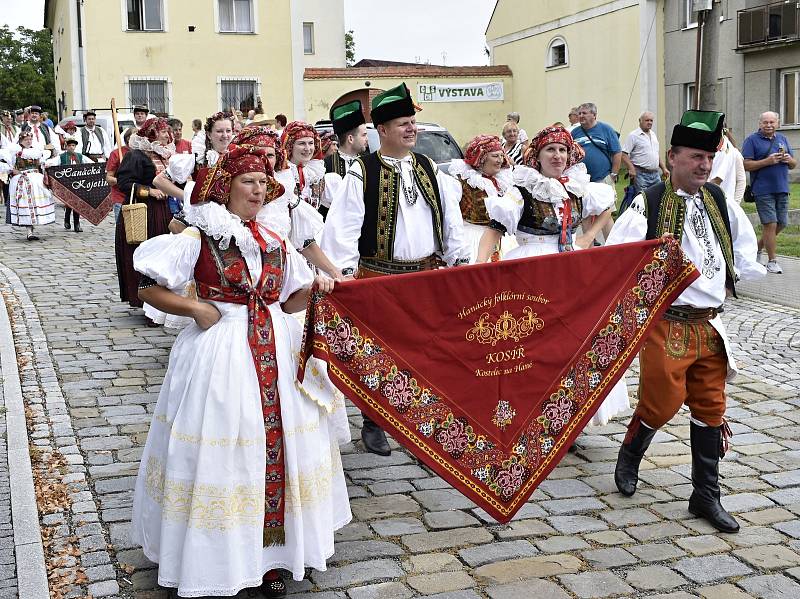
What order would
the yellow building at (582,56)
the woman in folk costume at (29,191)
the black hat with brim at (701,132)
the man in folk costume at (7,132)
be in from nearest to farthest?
the black hat with brim at (701,132) → the woman in folk costume at (29,191) → the man in folk costume at (7,132) → the yellow building at (582,56)

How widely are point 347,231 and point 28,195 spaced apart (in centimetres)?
1419

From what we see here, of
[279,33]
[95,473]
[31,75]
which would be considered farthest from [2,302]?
[31,75]

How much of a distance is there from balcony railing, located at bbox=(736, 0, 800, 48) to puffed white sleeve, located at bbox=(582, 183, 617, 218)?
22.5 metres

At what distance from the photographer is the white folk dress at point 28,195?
1891 cm

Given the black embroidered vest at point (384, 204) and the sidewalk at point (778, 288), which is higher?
the black embroidered vest at point (384, 204)

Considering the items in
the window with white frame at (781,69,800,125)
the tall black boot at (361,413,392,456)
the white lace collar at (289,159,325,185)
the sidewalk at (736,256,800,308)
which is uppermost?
the window with white frame at (781,69,800,125)

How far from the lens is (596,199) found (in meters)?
6.73

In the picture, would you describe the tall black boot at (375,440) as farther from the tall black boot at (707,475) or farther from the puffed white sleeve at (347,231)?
the tall black boot at (707,475)

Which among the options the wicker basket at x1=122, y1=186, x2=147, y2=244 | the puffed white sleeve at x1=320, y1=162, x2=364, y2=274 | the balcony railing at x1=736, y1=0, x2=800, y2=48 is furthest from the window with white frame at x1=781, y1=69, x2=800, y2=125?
the puffed white sleeve at x1=320, y1=162, x2=364, y2=274

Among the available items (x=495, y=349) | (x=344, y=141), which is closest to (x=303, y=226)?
(x=495, y=349)

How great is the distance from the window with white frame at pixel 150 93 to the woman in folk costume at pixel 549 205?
95.5 feet

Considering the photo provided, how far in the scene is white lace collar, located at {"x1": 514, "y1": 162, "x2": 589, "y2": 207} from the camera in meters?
6.54

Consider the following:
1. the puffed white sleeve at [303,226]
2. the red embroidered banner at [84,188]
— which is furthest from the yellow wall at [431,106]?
the puffed white sleeve at [303,226]

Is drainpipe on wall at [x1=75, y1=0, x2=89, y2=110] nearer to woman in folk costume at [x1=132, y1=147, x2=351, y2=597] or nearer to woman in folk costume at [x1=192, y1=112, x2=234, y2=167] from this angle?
woman in folk costume at [x1=192, y1=112, x2=234, y2=167]
